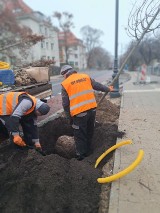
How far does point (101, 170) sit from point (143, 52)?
4396cm

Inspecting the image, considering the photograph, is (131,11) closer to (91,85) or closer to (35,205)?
(91,85)

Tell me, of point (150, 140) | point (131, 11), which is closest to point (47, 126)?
point (150, 140)

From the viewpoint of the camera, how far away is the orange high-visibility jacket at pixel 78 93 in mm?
4570

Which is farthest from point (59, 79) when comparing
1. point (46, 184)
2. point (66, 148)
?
point (46, 184)

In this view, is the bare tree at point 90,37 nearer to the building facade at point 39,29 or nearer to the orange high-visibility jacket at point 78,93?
the building facade at point 39,29

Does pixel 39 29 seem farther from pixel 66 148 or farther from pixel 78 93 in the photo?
pixel 78 93

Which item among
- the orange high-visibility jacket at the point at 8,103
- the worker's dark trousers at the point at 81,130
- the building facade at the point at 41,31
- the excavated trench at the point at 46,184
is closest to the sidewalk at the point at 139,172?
the excavated trench at the point at 46,184

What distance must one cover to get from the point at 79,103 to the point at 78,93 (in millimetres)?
177

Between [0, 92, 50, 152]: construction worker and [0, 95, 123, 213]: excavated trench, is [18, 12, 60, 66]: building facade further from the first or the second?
[0, 95, 123, 213]: excavated trench

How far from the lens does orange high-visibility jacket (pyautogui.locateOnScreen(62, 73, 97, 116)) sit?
457 centimetres

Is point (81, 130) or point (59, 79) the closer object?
point (81, 130)

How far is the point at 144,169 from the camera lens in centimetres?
383

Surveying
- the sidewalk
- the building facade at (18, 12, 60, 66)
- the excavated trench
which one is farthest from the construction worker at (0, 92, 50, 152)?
the building facade at (18, 12, 60, 66)

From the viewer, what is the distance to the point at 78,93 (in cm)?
458
